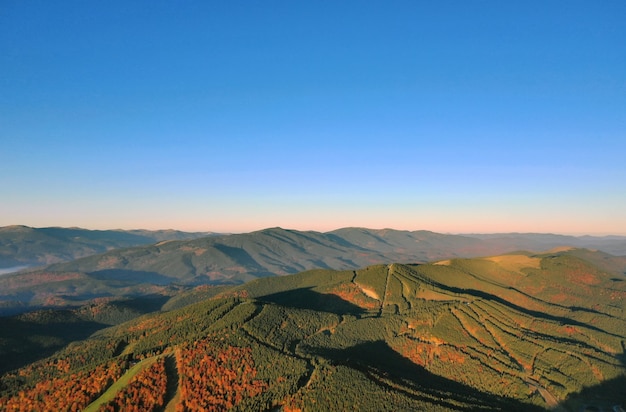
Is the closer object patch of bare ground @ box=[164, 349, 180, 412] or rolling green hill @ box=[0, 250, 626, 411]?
patch of bare ground @ box=[164, 349, 180, 412]

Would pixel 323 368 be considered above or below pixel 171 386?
above

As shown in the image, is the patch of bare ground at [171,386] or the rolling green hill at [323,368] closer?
the patch of bare ground at [171,386]

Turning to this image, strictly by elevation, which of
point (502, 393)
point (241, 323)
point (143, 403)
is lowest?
point (502, 393)

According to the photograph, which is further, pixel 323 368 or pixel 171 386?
pixel 323 368

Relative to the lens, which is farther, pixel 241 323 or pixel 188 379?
pixel 241 323

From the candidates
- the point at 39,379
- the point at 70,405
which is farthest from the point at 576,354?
the point at 39,379

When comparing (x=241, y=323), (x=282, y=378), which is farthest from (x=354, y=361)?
(x=241, y=323)

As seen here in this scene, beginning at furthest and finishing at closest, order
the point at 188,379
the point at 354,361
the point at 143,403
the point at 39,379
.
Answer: the point at 39,379 → the point at 354,361 → the point at 188,379 → the point at 143,403

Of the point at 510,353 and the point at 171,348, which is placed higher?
the point at 171,348

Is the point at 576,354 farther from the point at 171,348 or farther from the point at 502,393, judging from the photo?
the point at 171,348

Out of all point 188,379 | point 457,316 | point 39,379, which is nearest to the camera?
point 188,379
